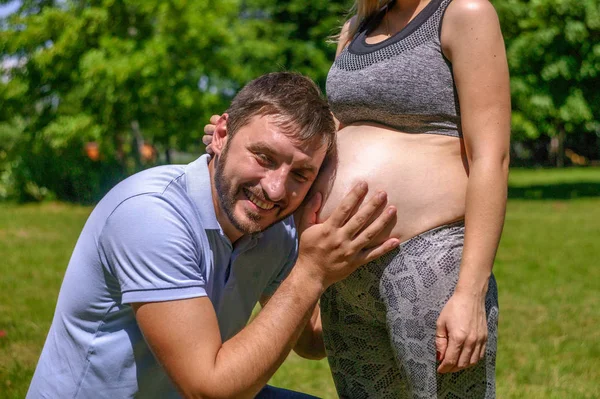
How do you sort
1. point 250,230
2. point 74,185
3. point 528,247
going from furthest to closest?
point 74,185 → point 528,247 → point 250,230

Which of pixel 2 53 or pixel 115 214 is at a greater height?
pixel 115 214

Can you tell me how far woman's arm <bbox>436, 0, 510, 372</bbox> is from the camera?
83.7 inches

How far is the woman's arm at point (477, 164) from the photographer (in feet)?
6.98

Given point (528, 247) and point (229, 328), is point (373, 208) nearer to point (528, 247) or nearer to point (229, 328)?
point (229, 328)

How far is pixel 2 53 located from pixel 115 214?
19.1m

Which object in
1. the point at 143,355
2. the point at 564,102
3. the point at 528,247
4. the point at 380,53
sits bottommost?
the point at 564,102

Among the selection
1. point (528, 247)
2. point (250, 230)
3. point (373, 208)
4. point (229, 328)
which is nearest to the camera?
point (373, 208)

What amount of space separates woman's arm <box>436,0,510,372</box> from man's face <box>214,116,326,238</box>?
1.57 feet

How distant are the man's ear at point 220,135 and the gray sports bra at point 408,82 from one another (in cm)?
38

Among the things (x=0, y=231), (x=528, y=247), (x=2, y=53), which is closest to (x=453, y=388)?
(x=528, y=247)

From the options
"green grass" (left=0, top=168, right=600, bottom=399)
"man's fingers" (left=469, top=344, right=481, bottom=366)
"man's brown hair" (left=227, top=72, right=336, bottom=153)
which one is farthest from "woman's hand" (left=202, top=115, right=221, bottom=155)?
"green grass" (left=0, top=168, right=600, bottom=399)

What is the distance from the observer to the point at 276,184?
2.31 metres

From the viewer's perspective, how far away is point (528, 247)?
10539 mm

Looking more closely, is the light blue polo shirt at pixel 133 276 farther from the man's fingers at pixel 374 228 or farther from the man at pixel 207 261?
the man's fingers at pixel 374 228
